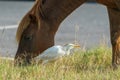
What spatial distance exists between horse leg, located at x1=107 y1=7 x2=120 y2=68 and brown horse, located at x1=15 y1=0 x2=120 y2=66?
0.06 meters

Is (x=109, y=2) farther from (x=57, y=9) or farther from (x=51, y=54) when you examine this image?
(x=51, y=54)

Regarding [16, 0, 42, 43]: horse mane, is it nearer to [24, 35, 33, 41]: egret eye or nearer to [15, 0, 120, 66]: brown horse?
[15, 0, 120, 66]: brown horse

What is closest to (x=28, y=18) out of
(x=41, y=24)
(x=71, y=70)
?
(x=41, y=24)

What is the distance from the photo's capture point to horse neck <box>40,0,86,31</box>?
8281 mm

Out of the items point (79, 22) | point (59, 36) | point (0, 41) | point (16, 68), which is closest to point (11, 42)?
point (0, 41)

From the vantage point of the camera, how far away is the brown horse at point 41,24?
823cm

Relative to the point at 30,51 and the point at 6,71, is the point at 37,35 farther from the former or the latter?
the point at 6,71

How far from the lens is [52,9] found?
8.35m

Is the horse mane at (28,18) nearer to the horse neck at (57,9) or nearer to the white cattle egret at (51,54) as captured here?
the horse neck at (57,9)

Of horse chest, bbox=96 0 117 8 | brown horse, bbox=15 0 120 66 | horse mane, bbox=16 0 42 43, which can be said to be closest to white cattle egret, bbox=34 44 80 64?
brown horse, bbox=15 0 120 66

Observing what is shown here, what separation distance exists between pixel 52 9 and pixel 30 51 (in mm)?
690

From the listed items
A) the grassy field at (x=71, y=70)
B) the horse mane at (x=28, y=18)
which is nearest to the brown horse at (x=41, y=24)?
the horse mane at (x=28, y=18)

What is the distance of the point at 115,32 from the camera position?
8859 millimetres

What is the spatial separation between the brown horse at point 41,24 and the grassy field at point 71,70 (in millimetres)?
322
